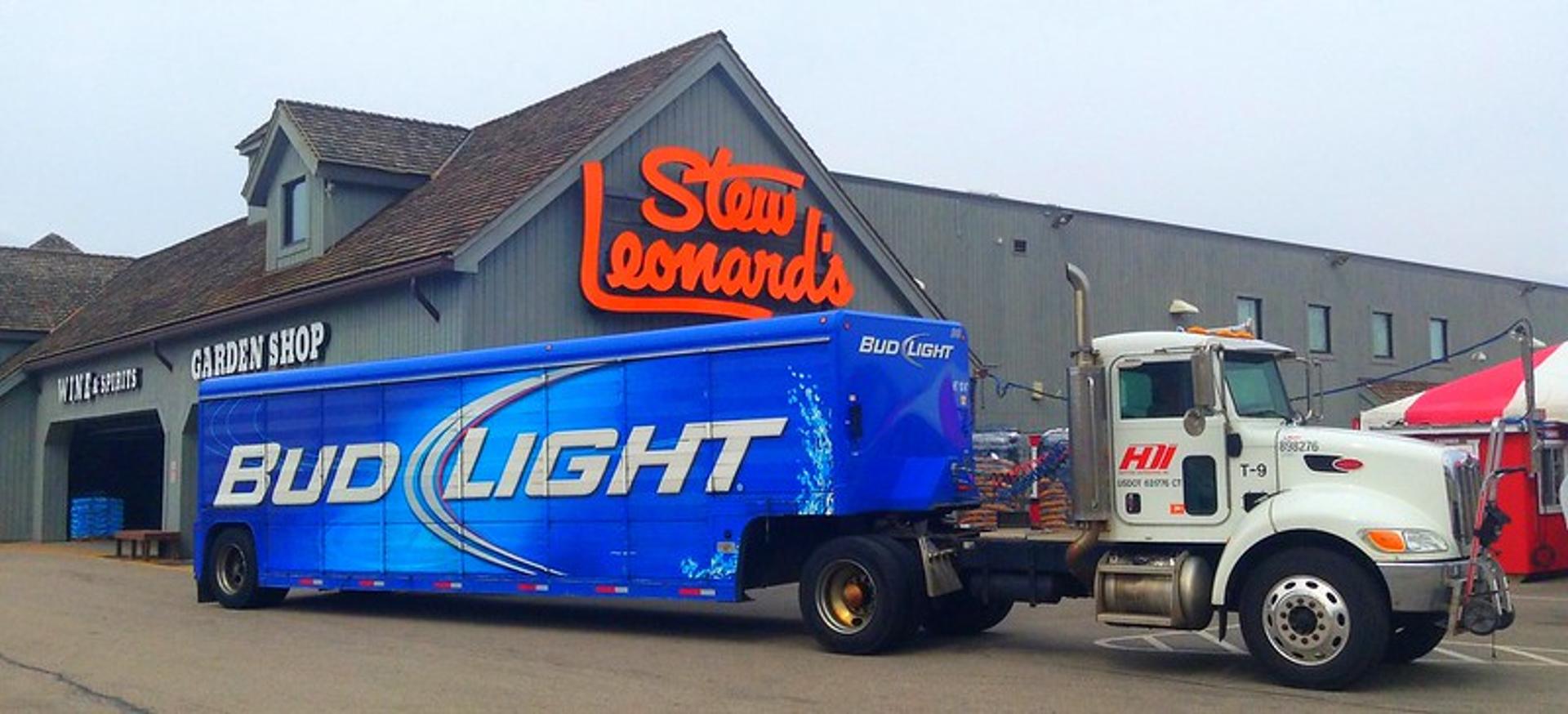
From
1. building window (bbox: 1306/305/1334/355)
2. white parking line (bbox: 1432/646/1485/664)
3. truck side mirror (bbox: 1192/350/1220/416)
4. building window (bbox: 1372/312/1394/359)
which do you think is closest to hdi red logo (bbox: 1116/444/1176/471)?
truck side mirror (bbox: 1192/350/1220/416)

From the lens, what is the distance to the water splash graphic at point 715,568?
1369 centimetres

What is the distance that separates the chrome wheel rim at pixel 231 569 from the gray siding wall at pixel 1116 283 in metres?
16.6

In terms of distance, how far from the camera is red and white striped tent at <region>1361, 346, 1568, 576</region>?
2011 cm

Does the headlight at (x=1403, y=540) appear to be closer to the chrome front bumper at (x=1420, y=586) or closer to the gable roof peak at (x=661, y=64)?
the chrome front bumper at (x=1420, y=586)

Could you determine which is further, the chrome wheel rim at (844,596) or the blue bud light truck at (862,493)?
the chrome wheel rim at (844,596)

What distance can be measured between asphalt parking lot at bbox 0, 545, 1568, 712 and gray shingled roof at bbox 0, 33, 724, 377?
19.8ft

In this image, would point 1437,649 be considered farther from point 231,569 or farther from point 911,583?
point 231,569

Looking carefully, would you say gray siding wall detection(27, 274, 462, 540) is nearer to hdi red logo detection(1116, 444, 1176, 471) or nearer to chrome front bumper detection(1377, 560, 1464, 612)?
hdi red logo detection(1116, 444, 1176, 471)

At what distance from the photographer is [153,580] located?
75.2 ft

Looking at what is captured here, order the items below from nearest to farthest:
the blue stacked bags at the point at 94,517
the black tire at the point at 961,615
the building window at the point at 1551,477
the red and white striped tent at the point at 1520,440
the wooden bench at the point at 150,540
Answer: the black tire at the point at 961,615, the red and white striped tent at the point at 1520,440, the building window at the point at 1551,477, the wooden bench at the point at 150,540, the blue stacked bags at the point at 94,517

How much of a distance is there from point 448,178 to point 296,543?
8.37m

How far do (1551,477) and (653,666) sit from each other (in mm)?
13941

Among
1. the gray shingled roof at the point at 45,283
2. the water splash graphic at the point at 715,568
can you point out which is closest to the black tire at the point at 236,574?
the water splash graphic at the point at 715,568

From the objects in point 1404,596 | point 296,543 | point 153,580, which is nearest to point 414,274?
point 296,543
